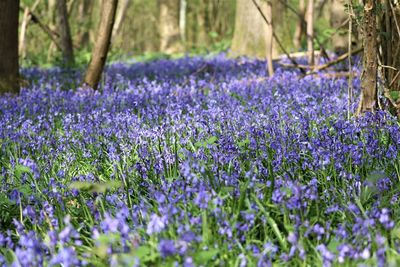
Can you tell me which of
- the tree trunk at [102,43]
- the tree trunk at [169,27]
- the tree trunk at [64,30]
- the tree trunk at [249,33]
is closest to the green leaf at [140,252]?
the tree trunk at [102,43]

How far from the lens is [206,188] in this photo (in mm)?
2928

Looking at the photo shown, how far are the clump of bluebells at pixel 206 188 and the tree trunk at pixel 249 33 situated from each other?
18.8 ft

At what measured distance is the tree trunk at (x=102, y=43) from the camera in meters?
7.54

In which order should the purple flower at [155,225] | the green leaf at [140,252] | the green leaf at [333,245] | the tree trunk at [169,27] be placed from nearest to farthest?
1. the green leaf at [140,252]
2. the purple flower at [155,225]
3. the green leaf at [333,245]
4. the tree trunk at [169,27]

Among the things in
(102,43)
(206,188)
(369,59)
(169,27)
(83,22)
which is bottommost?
(206,188)

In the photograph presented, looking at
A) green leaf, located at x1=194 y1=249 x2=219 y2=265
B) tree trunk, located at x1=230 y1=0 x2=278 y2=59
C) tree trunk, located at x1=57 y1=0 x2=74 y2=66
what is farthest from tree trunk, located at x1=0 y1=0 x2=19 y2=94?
green leaf, located at x1=194 y1=249 x2=219 y2=265

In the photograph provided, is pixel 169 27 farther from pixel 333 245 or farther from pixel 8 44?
pixel 333 245

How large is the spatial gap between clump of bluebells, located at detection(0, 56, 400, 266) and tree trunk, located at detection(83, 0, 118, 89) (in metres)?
1.65

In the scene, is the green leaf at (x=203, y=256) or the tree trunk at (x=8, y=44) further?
the tree trunk at (x=8, y=44)

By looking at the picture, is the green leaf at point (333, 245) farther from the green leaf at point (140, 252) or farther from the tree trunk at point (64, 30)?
the tree trunk at point (64, 30)

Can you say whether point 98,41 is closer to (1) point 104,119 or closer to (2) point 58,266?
(1) point 104,119

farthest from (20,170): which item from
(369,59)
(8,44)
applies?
(8,44)

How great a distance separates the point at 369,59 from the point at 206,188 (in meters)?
2.12

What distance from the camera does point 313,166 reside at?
3451 mm
